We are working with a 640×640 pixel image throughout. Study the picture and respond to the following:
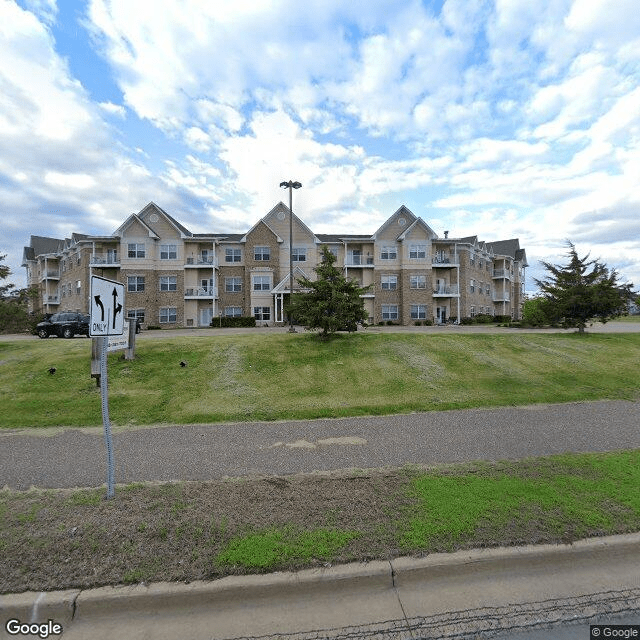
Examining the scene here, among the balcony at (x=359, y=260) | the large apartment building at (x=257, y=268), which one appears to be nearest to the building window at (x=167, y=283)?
the large apartment building at (x=257, y=268)

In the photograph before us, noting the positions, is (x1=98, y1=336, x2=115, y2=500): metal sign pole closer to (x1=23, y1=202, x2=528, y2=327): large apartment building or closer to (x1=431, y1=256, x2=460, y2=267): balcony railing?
(x1=23, y1=202, x2=528, y2=327): large apartment building

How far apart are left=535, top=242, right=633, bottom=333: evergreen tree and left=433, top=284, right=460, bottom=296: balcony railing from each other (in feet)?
57.8

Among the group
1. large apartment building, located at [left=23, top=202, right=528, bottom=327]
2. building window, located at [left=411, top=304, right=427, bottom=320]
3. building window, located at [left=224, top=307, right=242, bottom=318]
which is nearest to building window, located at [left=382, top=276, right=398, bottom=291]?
→ large apartment building, located at [left=23, top=202, right=528, bottom=327]

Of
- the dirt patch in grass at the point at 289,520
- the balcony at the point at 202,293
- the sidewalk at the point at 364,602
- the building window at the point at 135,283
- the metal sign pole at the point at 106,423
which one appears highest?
the building window at the point at 135,283

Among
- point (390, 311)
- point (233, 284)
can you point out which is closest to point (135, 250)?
point (233, 284)

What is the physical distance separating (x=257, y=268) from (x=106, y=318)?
3283 centimetres

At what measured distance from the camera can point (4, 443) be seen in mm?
6590

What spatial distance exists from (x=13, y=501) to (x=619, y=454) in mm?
8313

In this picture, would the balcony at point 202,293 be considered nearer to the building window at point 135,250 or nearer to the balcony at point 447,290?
the building window at point 135,250

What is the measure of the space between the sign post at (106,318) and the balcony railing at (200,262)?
1265 inches

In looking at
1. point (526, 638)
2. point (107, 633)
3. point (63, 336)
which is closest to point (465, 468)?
point (526, 638)

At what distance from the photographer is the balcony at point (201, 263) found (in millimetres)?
35594

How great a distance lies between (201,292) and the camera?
36.1 meters

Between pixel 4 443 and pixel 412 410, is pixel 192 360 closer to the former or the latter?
pixel 4 443
